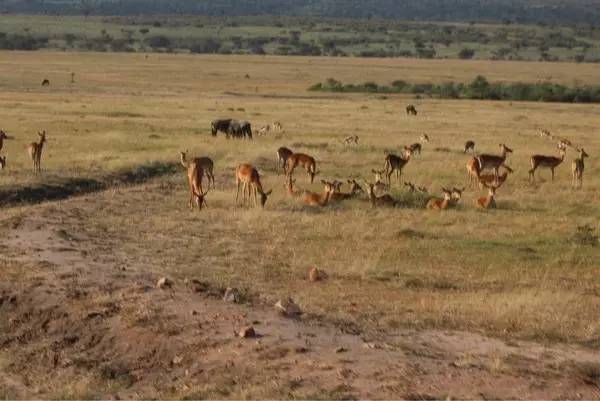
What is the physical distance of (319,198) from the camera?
2236 cm

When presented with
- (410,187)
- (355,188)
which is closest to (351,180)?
(410,187)

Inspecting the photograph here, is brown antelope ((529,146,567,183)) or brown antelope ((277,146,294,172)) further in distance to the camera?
brown antelope ((529,146,567,183))

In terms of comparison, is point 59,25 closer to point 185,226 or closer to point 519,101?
point 519,101

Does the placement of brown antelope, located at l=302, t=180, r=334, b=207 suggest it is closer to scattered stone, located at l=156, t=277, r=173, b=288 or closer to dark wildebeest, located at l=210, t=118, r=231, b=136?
scattered stone, located at l=156, t=277, r=173, b=288

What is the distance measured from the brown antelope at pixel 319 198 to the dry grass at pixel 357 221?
0.96 feet

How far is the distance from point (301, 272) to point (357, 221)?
450 cm

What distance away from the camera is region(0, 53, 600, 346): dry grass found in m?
14.7

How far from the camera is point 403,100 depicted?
2468 inches

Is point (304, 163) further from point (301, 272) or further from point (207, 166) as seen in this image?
point (301, 272)

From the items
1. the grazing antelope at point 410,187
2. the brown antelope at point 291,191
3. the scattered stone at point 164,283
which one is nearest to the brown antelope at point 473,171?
the grazing antelope at point 410,187

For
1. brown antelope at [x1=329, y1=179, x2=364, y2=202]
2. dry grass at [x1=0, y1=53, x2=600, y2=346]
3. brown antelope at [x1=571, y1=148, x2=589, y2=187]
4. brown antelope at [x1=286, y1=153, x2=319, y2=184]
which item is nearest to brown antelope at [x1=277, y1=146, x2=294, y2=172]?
dry grass at [x1=0, y1=53, x2=600, y2=346]

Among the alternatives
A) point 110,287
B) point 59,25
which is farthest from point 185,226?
point 59,25

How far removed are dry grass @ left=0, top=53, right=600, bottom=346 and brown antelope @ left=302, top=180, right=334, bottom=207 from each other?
29cm

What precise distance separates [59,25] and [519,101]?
117 metres
